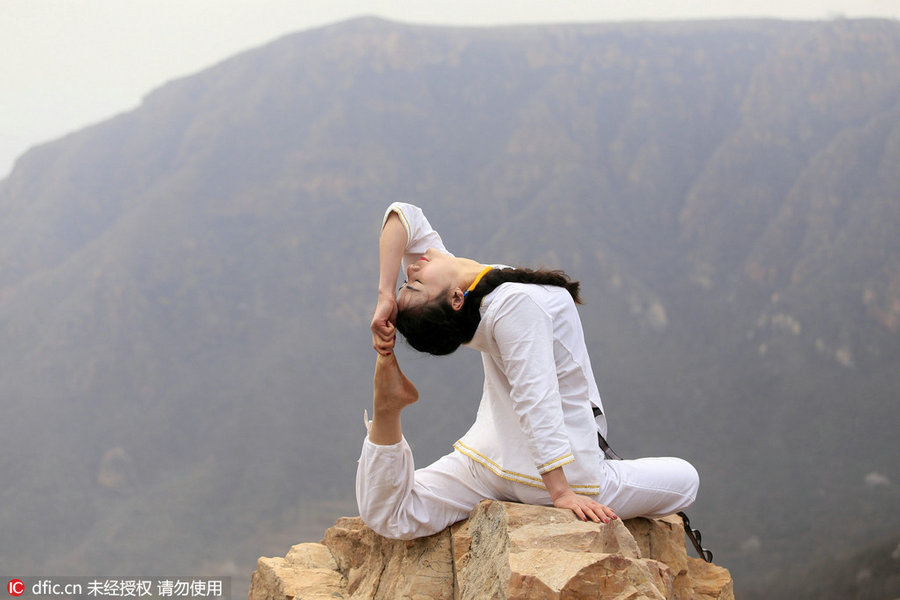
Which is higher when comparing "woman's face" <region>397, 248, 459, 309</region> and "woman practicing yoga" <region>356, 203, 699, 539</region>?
"woman's face" <region>397, 248, 459, 309</region>

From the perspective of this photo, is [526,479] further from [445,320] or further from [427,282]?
[427,282]

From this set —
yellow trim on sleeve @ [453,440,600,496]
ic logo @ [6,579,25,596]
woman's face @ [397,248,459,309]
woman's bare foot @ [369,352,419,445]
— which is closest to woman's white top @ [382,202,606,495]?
yellow trim on sleeve @ [453,440,600,496]

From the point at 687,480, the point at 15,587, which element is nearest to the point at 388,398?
the point at 687,480

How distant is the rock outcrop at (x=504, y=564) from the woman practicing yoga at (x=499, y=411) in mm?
95

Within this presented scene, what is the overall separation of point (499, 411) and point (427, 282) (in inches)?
17.1

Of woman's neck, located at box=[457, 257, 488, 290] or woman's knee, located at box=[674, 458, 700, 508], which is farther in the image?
woman's knee, located at box=[674, 458, 700, 508]

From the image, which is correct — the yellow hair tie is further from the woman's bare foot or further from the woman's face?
the woman's bare foot

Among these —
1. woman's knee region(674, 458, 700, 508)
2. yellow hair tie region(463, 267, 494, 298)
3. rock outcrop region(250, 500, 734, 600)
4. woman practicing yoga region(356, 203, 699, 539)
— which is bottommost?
rock outcrop region(250, 500, 734, 600)

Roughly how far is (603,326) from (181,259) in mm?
4459

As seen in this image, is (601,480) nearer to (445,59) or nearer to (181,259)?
(181,259)

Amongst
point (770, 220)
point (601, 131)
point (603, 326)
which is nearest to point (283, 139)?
point (601, 131)

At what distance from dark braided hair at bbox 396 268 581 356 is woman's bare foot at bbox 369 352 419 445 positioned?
0.10 m

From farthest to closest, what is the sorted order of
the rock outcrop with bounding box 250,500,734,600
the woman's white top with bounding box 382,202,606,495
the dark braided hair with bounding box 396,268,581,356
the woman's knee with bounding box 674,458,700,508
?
the woman's knee with bounding box 674,458,700,508, the dark braided hair with bounding box 396,268,581,356, the woman's white top with bounding box 382,202,606,495, the rock outcrop with bounding box 250,500,734,600

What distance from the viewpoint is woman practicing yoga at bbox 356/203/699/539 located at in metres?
2.23
